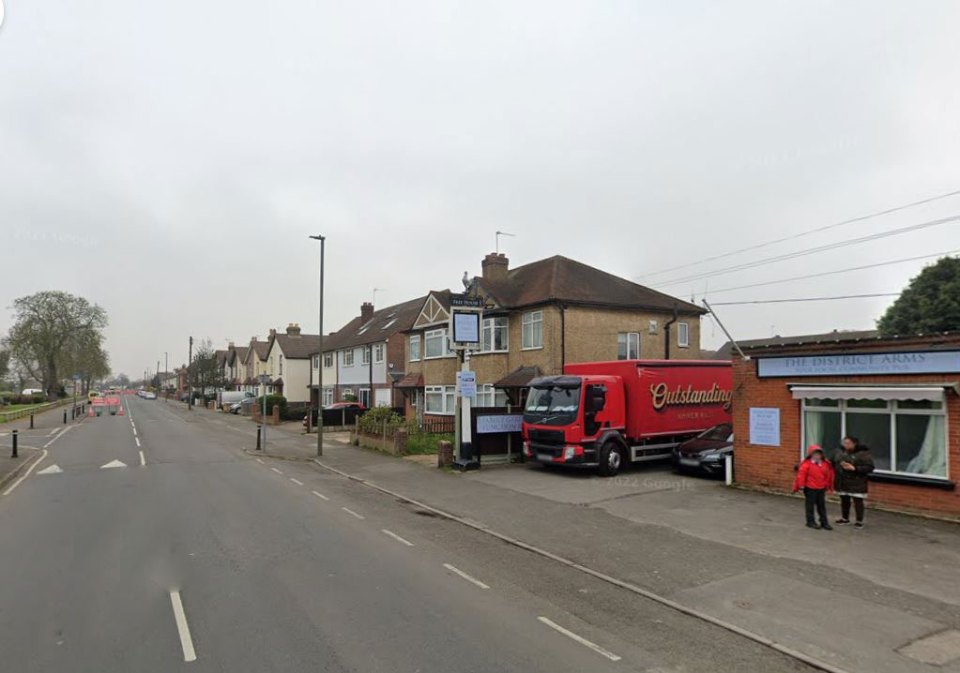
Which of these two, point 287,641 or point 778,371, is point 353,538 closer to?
point 287,641

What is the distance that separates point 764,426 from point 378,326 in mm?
33267

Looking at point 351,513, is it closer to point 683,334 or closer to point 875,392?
point 875,392

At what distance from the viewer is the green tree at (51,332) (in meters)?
65.6

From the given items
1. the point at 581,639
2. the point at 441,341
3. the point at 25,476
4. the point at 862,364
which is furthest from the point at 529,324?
the point at 581,639

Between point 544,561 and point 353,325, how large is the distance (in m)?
45.3

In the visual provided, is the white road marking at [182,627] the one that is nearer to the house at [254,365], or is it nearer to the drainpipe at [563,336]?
the drainpipe at [563,336]

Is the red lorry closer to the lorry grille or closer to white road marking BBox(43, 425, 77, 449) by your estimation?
the lorry grille

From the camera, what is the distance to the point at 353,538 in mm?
9219

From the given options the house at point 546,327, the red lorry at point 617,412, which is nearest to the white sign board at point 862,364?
the red lorry at point 617,412

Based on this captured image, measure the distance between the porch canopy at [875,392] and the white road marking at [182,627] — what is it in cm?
1189

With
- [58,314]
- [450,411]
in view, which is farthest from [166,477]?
[58,314]

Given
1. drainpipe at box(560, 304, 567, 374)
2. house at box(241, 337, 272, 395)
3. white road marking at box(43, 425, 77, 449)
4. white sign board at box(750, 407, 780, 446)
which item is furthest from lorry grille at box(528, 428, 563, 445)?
house at box(241, 337, 272, 395)

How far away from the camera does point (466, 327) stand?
1852 centimetres

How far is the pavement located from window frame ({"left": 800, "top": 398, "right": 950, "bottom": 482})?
87cm
